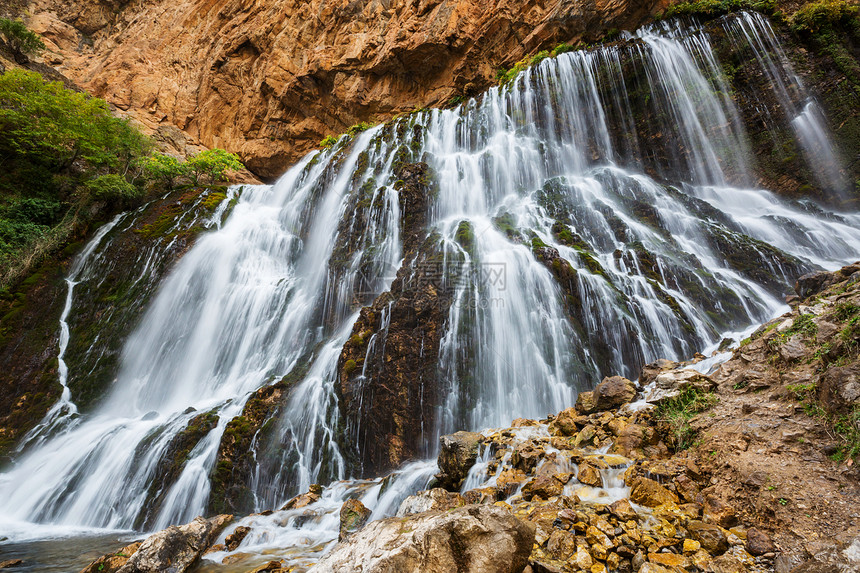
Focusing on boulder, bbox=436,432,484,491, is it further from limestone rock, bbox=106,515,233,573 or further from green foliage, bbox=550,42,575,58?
green foliage, bbox=550,42,575,58

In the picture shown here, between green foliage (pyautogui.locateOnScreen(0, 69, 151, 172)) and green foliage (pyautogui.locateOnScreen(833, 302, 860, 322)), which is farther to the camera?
green foliage (pyautogui.locateOnScreen(0, 69, 151, 172))

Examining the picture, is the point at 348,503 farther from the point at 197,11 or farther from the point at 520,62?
the point at 197,11

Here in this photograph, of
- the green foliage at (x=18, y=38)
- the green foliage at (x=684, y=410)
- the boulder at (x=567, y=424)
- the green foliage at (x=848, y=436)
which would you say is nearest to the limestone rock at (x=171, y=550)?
the boulder at (x=567, y=424)

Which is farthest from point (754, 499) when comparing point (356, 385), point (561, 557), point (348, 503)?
point (356, 385)

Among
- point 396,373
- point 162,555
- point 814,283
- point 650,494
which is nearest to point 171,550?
point 162,555

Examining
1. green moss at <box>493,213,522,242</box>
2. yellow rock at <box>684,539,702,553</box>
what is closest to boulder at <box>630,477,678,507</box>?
yellow rock at <box>684,539,702,553</box>

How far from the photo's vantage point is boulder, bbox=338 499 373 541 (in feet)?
15.9

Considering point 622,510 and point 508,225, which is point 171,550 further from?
point 508,225

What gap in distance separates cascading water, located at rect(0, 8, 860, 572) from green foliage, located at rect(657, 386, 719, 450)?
287 cm

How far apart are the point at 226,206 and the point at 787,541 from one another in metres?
19.3

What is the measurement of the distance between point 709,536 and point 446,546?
2.01 metres

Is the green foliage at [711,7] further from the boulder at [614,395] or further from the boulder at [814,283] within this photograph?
the boulder at [614,395]

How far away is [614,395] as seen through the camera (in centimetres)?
534

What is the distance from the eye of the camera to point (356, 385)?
812 cm
